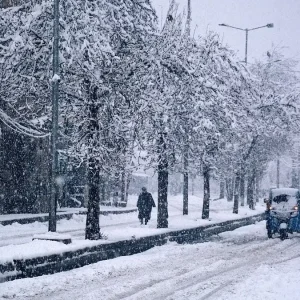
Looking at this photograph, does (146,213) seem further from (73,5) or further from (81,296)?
(81,296)

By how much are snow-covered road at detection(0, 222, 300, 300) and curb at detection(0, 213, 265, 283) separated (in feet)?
1.06

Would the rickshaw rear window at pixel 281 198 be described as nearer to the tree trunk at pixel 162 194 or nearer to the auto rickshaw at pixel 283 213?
the auto rickshaw at pixel 283 213

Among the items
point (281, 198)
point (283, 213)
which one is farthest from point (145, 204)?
point (283, 213)

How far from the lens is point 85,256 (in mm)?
11711

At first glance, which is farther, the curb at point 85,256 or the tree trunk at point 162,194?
the tree trunk at point 162,194

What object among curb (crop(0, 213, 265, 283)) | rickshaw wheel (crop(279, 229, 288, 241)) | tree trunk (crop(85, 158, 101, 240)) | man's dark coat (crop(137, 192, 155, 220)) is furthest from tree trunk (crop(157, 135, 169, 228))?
tree trunk (crop(85, 158, 101, 240))

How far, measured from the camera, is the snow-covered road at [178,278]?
330 inches

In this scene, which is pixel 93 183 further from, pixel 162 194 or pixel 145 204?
pixel 145 204

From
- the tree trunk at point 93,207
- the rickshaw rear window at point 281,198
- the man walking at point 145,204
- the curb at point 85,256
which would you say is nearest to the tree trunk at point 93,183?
the tree trunk at point 93,207

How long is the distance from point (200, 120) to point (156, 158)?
8.21 feet

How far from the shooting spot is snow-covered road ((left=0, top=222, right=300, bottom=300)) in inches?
330

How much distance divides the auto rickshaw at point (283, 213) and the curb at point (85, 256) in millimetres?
2750

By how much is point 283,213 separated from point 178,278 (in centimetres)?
954

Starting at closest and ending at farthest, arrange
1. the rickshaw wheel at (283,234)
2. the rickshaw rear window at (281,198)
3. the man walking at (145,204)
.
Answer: the rickshaw wheel at (283,234), the rickshaw rear window at (281,198), the man walking at (145,204)
